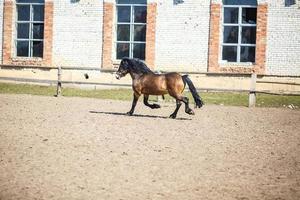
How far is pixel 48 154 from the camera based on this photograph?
225 inches

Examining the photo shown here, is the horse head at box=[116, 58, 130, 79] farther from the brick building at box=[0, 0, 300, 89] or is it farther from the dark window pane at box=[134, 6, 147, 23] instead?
the dark window pane at box=[134, 6, 147, 23]

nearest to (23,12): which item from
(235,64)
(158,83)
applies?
(235,64)

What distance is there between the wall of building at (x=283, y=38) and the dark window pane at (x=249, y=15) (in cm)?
70

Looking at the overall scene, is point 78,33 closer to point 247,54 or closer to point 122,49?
point 122,49

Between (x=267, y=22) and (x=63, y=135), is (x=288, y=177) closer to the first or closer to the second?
(x=63, y=135)

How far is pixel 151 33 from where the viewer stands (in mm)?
18359

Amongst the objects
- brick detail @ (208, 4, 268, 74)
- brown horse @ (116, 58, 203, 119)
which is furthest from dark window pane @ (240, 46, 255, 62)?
brown horse @ (116, 58, 203, 119)

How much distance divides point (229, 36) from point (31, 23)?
855 centimetres

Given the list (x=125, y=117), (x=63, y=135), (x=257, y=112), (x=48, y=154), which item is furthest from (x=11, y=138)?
(x=257, y=112)

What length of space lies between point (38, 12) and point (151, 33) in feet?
17.3

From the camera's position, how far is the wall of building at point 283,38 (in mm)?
17422

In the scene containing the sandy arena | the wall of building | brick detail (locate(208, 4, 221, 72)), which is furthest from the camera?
brick detail (locate(208, 4, 221, 72))

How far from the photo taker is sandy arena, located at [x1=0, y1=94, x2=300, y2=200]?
425 centimetres

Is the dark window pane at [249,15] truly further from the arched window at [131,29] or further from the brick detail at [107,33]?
the brick detail at [107,33]
